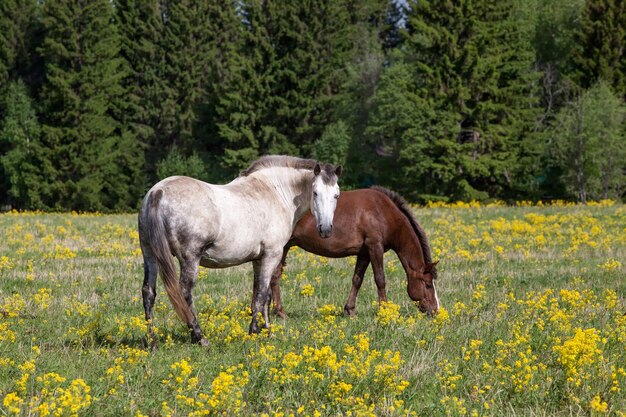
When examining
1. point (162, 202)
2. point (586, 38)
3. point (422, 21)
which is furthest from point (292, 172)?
point (586, 38)

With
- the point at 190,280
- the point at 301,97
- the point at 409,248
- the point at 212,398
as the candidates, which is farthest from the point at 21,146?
the point at 212,398

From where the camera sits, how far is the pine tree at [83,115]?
49375 millimetres

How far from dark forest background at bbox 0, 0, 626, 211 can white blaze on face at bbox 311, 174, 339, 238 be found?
35451 millimetres

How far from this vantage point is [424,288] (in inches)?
432

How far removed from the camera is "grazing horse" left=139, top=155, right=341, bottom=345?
26.6 ft

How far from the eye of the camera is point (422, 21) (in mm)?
48375

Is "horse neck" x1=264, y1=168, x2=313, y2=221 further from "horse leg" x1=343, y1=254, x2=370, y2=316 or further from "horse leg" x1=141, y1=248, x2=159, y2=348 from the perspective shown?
"horse leg" x1=141, y1=248, x2=159, y2=348

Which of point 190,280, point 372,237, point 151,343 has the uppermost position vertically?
point 372,237

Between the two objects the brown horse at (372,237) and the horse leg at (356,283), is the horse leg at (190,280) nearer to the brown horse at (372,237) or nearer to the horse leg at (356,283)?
the brown horse at (372,237)

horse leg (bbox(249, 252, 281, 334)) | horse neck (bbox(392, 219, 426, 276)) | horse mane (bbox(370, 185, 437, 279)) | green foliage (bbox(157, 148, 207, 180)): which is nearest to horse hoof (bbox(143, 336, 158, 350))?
horse leg (bbox(249, 252, 281, 334))

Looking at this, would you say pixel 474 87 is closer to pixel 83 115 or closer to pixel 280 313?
pixel 83 115

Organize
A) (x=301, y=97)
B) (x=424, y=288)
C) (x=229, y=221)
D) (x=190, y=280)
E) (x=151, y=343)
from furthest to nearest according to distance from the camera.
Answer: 1. (x=301, y=97)
2. (x=424, y=288)
3. (x=229, y=221)
4. (x=190, y=280)
5. (x=151, y=343)

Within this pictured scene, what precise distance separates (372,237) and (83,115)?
42.6m

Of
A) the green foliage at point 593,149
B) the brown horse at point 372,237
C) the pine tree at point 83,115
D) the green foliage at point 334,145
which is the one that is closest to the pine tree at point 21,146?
the pine tree at point 83,115
